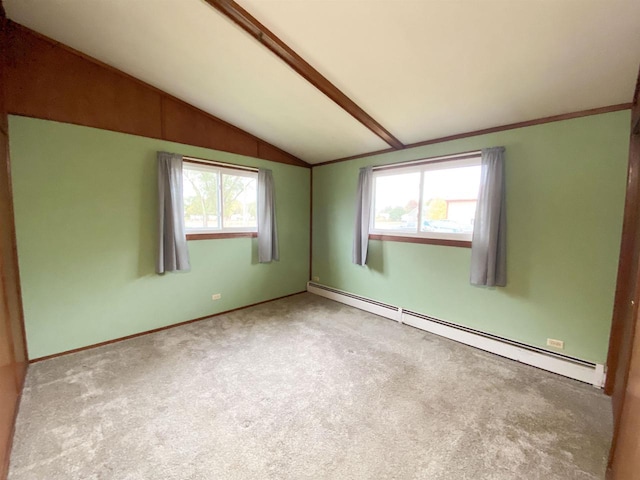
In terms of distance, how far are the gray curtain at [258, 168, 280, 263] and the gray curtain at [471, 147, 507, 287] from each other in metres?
2.71

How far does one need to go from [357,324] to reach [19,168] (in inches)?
147

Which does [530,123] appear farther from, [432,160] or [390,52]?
[390,52]

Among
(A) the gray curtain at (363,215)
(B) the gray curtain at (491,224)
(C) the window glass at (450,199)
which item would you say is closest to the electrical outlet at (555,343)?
(B) the gray curtain at (491,224)

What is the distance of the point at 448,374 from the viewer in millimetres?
2254

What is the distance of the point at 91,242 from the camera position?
8.46ft

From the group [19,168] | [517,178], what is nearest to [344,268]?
[517,178]

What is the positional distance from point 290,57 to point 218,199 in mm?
2120

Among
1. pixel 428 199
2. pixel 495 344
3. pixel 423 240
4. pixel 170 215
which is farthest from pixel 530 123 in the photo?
pixel 170 215

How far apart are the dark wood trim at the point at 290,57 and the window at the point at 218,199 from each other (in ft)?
6.01

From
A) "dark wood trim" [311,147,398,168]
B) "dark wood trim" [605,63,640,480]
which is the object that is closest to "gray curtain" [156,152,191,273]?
"dark wood trim" [311,147,398,168]

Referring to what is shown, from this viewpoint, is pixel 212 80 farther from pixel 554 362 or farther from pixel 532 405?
pixel 554 362

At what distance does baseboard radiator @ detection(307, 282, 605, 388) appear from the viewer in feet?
7.09

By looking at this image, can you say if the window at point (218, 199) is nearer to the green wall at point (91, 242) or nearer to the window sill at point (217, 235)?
the window sill at point (217, 235)

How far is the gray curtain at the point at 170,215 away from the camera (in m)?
2.87
